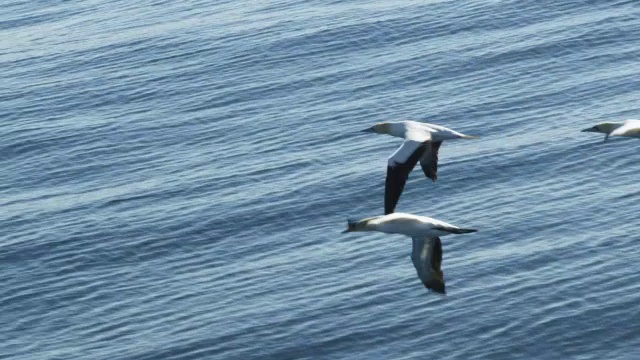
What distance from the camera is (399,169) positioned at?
158ft

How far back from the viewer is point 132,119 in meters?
97.6

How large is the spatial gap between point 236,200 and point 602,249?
21879 millimetres

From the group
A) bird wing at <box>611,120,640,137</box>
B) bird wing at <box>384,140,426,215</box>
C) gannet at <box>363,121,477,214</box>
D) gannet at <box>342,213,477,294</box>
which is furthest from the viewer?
gannet at <box>363,121,477,214</box>

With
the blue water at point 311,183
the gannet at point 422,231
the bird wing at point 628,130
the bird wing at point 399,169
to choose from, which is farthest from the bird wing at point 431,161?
the blue water at point 311,183

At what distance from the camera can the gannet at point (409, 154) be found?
156ft

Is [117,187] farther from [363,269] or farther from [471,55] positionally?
[471,55]

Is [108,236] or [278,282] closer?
[278,282]

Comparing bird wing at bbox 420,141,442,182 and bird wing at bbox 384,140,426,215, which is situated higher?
bird wing at bbox 384,140,426,215

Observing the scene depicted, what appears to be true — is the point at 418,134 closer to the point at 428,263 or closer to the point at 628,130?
the point at 428,263

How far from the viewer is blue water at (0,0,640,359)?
64938mm

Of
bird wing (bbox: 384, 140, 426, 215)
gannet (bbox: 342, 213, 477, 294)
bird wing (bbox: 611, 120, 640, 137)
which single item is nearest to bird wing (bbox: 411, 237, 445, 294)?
gannet (bbox: 342, 213, 477, 294)

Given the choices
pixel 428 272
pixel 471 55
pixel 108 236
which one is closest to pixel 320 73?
pixel 471 55

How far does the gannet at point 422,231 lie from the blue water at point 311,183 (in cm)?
1185

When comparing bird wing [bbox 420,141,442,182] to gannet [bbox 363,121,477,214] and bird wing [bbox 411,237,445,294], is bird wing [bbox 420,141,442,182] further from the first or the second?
bird wing [bbox 411,237,445,294]
